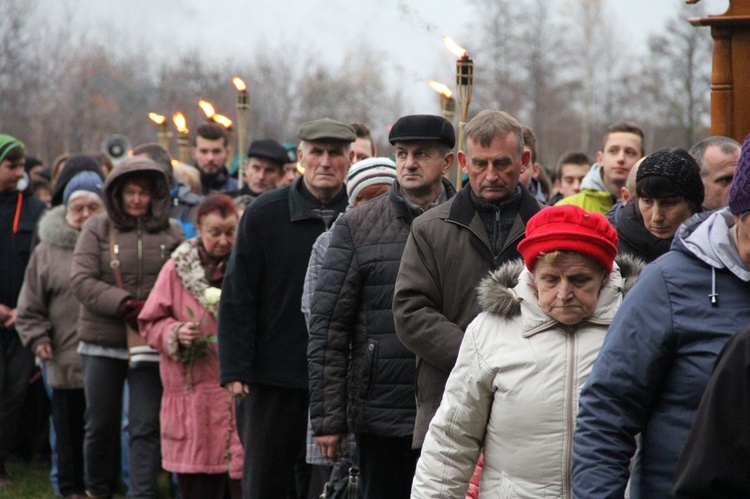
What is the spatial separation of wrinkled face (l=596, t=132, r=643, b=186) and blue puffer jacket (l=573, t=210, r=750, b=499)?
4.13m

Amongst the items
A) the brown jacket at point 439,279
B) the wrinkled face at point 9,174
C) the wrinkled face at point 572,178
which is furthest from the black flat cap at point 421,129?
the wrinkled face at point 9,174

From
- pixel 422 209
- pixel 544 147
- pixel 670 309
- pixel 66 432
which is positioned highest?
pixel 544 147

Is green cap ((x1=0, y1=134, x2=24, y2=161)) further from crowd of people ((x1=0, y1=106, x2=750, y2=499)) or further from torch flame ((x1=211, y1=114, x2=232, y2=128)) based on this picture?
torch flame ((x1=211, y1=114, x2=232, y2=128))

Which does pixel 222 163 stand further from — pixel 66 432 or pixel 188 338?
pixel 188 338

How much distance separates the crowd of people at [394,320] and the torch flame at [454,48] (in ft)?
1.87

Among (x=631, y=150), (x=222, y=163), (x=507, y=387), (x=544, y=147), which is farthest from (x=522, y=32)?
(x=507, y=387)

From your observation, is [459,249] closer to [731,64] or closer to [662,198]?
[662,198]

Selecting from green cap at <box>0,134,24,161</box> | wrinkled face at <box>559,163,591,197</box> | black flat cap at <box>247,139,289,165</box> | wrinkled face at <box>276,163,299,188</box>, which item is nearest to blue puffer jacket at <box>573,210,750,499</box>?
wrinkled face at <box>559,163,591,197</box>

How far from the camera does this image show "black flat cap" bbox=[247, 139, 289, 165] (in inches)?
390

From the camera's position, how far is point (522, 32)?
51.6 meters

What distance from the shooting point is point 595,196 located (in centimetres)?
750

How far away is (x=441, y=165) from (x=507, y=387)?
82.2 inches

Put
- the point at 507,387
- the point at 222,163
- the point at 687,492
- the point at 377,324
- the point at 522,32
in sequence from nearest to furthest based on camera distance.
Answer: the point at 687,492 → the point at 507,387 → the point at 377,324 → the point at 222,163 → the point at 522,32

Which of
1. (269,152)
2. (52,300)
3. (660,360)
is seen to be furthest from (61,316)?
(660,360)
